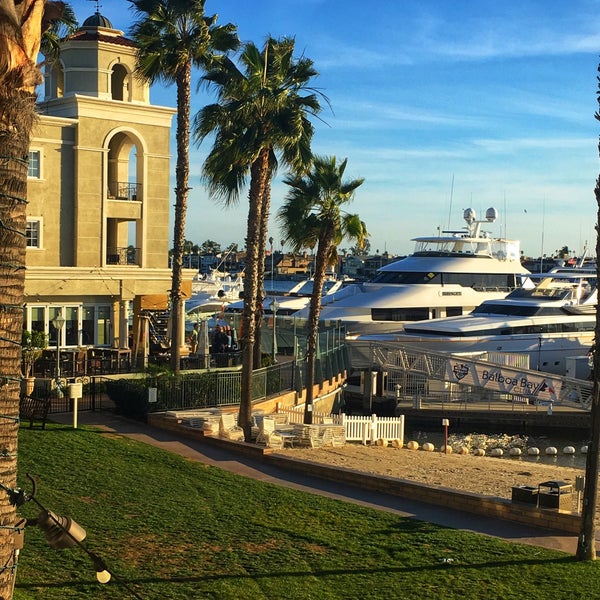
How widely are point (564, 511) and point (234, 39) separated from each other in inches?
648

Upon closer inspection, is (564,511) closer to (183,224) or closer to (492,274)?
(183,224)

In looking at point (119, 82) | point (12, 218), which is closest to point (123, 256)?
point (119, 82)

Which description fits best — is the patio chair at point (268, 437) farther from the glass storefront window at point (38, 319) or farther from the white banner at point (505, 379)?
the white banner at point (505, 379)

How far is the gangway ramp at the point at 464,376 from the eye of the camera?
121ft

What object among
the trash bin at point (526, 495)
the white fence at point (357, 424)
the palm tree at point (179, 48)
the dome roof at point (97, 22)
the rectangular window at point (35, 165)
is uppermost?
the dome roof at point (97, 22)

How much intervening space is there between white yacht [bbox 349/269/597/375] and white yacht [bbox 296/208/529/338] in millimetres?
2964

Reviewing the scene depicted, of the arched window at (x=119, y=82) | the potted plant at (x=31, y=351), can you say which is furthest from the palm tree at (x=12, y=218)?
the arched window at (x=119, y=82)

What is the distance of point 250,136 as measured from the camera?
73.4 ft

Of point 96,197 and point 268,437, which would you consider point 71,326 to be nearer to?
point 96,197

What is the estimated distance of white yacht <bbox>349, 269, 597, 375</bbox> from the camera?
4472 centimetres

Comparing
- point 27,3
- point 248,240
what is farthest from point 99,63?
point 27,3

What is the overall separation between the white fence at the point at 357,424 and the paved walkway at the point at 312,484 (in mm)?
6357

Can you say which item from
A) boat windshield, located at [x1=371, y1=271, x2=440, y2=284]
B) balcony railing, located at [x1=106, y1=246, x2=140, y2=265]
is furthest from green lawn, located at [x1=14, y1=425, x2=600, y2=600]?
boat windshield, located at [x1=371, y1=271, x2=440, y2=284]

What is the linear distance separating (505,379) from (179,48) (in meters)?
19.8
